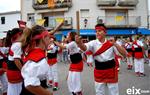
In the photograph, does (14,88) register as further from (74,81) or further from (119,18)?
(119,18)

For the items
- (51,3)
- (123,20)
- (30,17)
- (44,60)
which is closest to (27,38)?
(44,60)

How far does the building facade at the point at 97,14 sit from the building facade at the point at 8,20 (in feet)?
14.5

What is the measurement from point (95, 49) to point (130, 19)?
33.6m

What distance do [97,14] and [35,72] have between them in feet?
117

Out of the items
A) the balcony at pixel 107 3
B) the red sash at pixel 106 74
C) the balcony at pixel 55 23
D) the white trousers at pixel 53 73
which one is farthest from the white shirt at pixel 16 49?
the balcony at pixel 107 3

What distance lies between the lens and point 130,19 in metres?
39.7

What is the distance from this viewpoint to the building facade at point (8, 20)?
44.2m

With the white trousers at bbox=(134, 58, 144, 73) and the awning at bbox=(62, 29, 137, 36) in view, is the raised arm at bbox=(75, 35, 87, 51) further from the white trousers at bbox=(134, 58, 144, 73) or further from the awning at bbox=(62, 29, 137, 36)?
the awning at bbox=(62, 29, 137, 36)

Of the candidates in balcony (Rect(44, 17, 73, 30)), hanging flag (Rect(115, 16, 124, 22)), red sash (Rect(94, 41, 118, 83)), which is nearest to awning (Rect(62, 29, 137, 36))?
balcony (Rect(44, 17, 73, 30))

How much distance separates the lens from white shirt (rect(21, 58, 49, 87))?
12.8 feet

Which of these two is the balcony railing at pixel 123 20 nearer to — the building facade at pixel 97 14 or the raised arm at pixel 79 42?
the building facade at pixel 97 14

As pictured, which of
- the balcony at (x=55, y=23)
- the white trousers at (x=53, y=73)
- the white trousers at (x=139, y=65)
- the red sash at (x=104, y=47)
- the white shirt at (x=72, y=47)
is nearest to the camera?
the red sash at (x=104, y=47)

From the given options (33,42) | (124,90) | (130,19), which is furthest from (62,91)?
(130,19)

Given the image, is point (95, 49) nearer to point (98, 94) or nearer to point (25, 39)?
point (98, 94)
